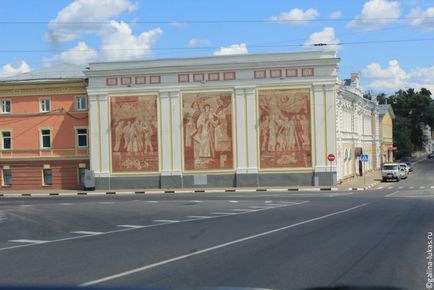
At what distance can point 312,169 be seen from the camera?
48.6 metres

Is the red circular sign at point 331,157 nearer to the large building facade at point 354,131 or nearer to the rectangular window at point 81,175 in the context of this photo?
the large building facade at point 354,131

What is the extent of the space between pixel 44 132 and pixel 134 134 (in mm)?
8670

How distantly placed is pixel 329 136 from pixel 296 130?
2605 millimetres

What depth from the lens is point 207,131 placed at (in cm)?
5009

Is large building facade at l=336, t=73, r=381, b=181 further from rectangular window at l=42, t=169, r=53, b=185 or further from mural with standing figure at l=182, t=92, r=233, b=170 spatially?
rectangular window at l=42, t=169, r=53, b=185

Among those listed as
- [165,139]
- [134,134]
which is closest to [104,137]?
[134,134]

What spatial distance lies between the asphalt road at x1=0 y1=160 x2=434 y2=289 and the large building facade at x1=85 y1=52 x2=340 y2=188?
25572mm

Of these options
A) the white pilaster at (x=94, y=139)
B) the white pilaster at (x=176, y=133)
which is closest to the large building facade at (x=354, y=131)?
the white pilaster at (x=176, y=133)

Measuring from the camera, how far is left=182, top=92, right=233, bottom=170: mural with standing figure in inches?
1961

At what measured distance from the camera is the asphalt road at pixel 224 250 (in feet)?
31.4

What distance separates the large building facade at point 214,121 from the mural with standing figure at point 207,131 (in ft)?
0.26

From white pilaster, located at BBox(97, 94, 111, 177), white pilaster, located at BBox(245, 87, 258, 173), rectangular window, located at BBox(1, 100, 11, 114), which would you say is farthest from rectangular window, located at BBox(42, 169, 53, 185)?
white pilaster, located at BBox(245, 87, 258, 173)

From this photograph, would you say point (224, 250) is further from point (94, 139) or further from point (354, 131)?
point (354, 131)

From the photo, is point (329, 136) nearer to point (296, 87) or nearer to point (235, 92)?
point (296, 87)
